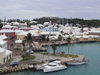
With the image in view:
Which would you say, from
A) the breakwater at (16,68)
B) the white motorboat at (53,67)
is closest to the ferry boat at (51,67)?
the white motorboat at (53,67)

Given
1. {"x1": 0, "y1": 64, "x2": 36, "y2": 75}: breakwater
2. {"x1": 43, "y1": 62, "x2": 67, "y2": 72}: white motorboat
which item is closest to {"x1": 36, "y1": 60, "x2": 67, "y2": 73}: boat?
{"x1": 43, "y1": 62, "x2": 67, "y2": 72}: white motorboat

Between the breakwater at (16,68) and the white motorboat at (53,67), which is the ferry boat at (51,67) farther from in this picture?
the breakwater at (16,68)

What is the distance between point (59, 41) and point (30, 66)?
83.2 feet


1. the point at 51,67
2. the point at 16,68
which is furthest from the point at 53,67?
the point at 16,68

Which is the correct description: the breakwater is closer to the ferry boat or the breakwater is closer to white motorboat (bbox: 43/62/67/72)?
the ferry boat

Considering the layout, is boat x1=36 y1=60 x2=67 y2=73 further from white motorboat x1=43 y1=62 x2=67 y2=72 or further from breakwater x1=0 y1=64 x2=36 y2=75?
breakwater x1=0 y1=64 x2=36 y2=75

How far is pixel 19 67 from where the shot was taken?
798 inches

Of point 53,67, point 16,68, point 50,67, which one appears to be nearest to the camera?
point 16,68

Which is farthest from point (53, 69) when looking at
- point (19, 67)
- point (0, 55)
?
point (0, 55)

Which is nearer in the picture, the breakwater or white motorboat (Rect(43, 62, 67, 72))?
the breakwater

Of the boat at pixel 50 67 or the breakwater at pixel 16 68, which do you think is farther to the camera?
the boat at pixel 50 67

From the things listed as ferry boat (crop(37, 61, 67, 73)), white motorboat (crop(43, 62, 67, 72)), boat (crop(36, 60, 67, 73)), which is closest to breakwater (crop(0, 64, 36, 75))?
boat (crop(36, 60, 67, 73))

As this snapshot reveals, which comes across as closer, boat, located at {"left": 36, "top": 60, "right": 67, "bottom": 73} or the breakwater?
the breakwater

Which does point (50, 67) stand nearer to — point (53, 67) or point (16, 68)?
point (53, 67)
